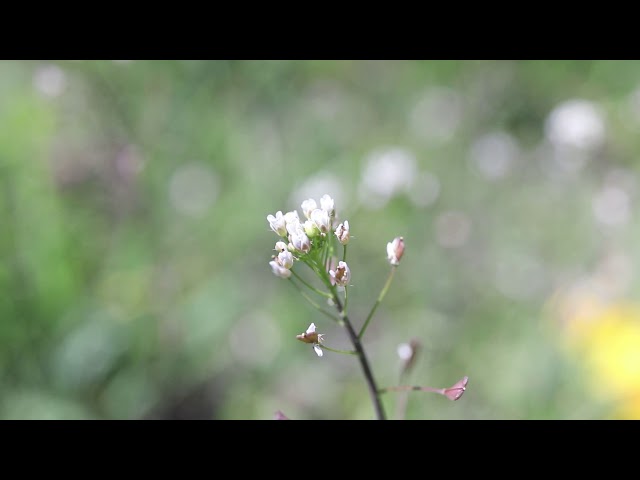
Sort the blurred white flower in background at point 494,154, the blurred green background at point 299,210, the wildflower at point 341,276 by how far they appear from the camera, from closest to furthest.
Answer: the wildflower at point 341,276 → the blurred green background at point 299,210 → the blurred white flower in background at point 494,154

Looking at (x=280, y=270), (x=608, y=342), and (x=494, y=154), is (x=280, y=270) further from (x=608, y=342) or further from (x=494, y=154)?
(x=494, y=154)

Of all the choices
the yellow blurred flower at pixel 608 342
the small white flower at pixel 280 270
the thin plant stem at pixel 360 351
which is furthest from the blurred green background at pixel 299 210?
the small white flower at pixel 280 270

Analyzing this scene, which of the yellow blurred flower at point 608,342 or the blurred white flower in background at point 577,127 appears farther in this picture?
the blurred white flower in background at point 577,127

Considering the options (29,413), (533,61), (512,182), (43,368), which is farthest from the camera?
(533,61)

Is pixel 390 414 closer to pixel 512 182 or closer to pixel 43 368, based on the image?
pixel 43 368

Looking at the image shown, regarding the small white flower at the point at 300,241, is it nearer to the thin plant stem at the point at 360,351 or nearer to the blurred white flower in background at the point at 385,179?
the thin plant stem at the point at 360,351

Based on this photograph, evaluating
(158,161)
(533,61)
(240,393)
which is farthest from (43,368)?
(533,61)

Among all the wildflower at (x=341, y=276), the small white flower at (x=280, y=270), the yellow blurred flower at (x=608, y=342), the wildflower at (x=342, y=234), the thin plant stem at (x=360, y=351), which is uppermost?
the yellow blurred flower at (x=608, y=342)

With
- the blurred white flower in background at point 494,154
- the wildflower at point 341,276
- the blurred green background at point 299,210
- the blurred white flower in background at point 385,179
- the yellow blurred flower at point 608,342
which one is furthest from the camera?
the blurred white flower in background at point 494,154
